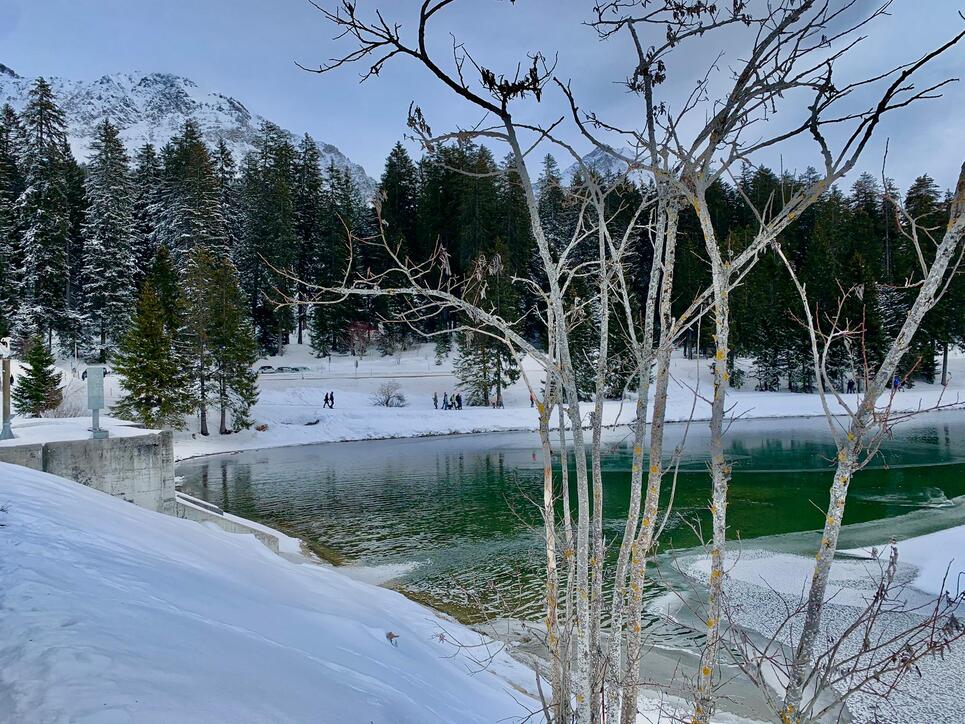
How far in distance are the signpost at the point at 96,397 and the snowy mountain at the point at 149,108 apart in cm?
11413

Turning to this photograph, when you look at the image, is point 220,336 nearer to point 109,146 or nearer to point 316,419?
point 316,419

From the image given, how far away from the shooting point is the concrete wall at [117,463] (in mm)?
8781

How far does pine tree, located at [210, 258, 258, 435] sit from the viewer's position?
29.4m

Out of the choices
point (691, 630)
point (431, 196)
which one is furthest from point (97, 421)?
point (431, 196)

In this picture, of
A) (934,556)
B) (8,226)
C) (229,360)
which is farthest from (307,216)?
(934,556)

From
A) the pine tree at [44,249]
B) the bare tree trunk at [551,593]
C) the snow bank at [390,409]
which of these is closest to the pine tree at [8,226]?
the pine tree at [44,249]

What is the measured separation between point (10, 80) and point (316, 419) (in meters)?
174

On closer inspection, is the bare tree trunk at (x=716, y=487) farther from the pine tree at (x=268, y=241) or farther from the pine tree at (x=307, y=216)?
the pine tree at (x=307, y=216)

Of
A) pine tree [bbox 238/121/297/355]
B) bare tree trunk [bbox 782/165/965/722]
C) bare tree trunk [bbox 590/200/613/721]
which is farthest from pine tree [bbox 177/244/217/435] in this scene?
bare tree trunk [bbox 782/165/965/722]

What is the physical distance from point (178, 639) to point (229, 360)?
28051 millimetres

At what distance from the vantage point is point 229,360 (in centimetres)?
2958

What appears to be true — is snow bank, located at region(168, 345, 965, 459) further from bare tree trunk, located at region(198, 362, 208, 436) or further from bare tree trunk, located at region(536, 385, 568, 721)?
bare tree trunk, located at region(536, 385, 568, 721)

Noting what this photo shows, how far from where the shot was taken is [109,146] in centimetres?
4091

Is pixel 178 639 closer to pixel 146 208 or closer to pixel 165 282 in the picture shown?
pixel 165 282
